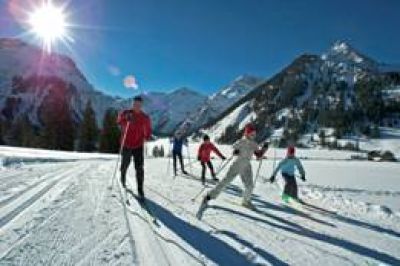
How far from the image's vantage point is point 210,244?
7098 millimetres

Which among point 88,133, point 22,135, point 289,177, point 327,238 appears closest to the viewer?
point 327,238

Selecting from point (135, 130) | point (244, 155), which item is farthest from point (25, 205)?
point (244, 155)

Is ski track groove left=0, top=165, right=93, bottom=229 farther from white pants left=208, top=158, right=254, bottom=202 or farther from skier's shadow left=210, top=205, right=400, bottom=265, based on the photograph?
skier's shadow left=210, top=205, right=400, bottom=265

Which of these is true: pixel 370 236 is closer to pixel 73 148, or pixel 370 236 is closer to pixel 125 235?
pixel 125 235

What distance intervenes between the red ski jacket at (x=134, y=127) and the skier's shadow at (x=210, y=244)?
102 inches

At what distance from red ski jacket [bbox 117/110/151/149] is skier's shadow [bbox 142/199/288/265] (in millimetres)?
2578

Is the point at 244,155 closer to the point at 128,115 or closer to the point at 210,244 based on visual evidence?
the point at 128,115

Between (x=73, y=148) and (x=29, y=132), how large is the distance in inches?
387

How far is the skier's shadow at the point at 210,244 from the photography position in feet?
20.8

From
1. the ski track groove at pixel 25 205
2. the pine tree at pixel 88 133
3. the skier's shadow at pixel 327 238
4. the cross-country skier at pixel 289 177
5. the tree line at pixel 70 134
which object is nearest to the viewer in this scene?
the skier's shadow at pixel 327 238

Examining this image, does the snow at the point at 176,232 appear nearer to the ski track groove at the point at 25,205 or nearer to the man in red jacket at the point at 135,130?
the ski track groove at the point at 25,205

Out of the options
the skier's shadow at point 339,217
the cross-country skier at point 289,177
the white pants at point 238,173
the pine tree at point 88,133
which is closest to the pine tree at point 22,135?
the pine tree at point 88,133

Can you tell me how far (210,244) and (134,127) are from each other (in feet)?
15.7

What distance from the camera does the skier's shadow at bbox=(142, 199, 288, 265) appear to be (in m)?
6.35
